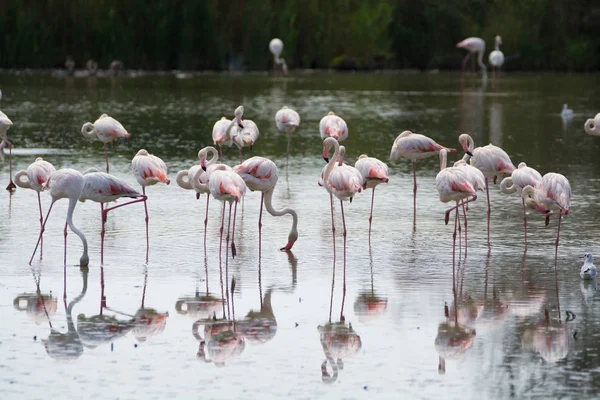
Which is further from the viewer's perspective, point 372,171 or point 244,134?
point 244,134

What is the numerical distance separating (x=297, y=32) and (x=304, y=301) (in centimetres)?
4129

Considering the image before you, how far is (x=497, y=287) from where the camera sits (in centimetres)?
846

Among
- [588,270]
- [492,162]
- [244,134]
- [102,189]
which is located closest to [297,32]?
[244,134]

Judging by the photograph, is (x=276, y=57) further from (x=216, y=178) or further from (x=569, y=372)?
(x=569, y=372)

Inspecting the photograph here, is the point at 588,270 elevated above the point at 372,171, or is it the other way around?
the point at 372,171

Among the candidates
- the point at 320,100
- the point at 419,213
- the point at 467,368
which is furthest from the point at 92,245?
the point at 320,100

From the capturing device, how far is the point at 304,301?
809cm

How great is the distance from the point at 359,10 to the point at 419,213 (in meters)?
41.2

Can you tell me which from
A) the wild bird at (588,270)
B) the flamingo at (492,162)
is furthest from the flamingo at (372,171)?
the wild bird at (588,270)

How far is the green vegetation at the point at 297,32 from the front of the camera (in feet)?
152

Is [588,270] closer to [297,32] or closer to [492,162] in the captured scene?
[492,162]

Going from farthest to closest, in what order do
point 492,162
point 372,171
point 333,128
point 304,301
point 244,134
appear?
point 333,128, point 244,134, point 492,162, point 372,171, point 304,301

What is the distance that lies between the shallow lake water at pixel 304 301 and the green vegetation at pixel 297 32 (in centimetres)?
3066

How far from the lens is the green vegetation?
46.2 m
